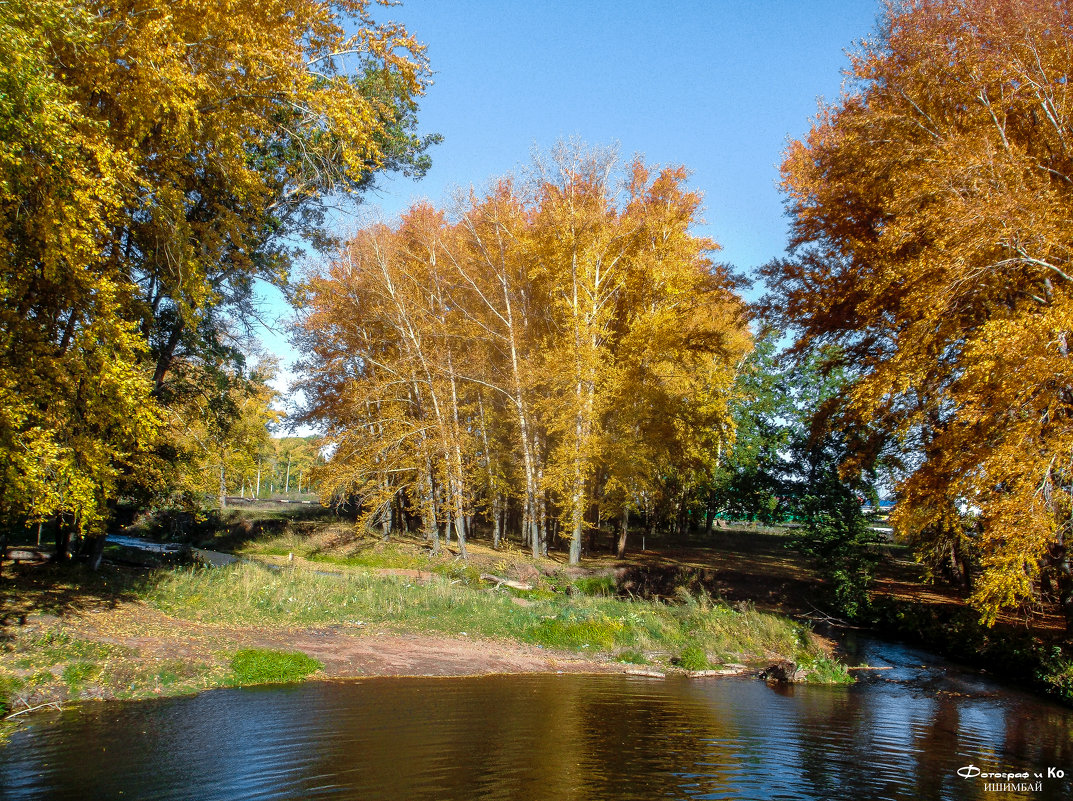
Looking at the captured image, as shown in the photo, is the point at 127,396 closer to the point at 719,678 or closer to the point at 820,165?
the point at 719,678

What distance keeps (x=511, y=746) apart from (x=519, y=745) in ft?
0.38

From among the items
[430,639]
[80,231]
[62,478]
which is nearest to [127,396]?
[62,478]

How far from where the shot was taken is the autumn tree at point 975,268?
11078mm

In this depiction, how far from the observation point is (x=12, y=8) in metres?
7.24

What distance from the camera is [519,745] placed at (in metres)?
8.48

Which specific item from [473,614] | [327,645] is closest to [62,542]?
[327,645]

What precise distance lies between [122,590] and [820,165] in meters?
20.1

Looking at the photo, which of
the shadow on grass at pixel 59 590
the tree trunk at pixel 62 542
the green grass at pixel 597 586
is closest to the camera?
the shadow on grass at pixel 59 590

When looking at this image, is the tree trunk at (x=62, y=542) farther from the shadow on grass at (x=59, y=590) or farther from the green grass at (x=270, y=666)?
the green grass at (x=270, y=666)

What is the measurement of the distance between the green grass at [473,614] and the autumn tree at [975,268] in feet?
17.2

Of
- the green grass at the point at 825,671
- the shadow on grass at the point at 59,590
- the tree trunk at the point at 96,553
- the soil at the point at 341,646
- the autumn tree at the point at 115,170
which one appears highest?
the autumn tree at the point at 115,170

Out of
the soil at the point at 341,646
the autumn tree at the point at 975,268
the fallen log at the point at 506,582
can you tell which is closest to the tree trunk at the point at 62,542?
the soil at the point at 341,646

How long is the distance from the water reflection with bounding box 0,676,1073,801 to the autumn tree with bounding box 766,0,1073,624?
2.95m

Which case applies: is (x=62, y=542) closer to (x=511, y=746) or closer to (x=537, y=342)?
(x=511, y=746)
